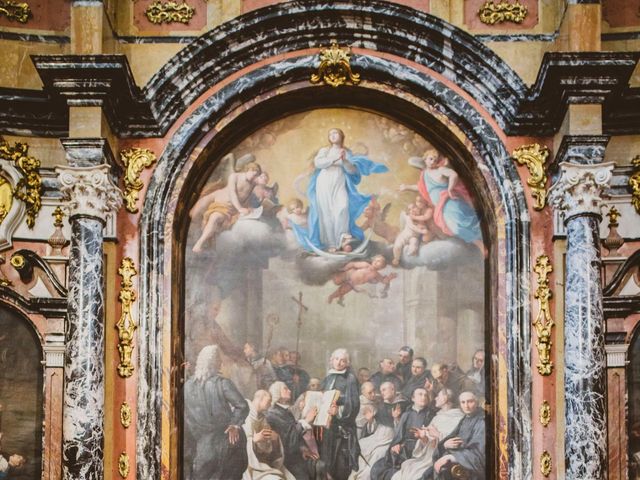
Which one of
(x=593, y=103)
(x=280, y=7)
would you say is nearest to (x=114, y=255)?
(x=280, y=7)

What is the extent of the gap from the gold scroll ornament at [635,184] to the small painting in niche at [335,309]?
1850 mm

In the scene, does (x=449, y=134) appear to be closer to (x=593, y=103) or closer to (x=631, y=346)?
(x=593, y=103)

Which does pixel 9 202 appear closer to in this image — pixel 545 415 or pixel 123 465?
pixel 123 465

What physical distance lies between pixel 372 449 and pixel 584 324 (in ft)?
9.99

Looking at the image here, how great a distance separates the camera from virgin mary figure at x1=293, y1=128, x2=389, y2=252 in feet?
69.8

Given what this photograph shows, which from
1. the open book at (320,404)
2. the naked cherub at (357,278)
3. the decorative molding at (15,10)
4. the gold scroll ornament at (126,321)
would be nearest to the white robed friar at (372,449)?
the open book at (320,404)

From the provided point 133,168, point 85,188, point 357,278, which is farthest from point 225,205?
point 85,188

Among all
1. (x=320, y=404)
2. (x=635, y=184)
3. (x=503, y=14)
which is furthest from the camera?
(x=503, y=14)

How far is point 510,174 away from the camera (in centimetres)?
2073

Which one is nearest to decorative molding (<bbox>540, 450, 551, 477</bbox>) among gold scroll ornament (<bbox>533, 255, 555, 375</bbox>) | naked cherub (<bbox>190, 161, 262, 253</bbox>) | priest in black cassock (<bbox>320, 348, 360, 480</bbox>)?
gold scroll ornament (<bbox>533, 255, 555, 375</bbox>)

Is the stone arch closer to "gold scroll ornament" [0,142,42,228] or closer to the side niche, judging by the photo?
"gold scroll ornament" [0,142,42,228]

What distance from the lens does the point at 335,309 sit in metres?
21.0

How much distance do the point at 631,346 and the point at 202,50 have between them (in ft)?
19.9

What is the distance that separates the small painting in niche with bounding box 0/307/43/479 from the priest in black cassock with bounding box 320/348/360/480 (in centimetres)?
332
